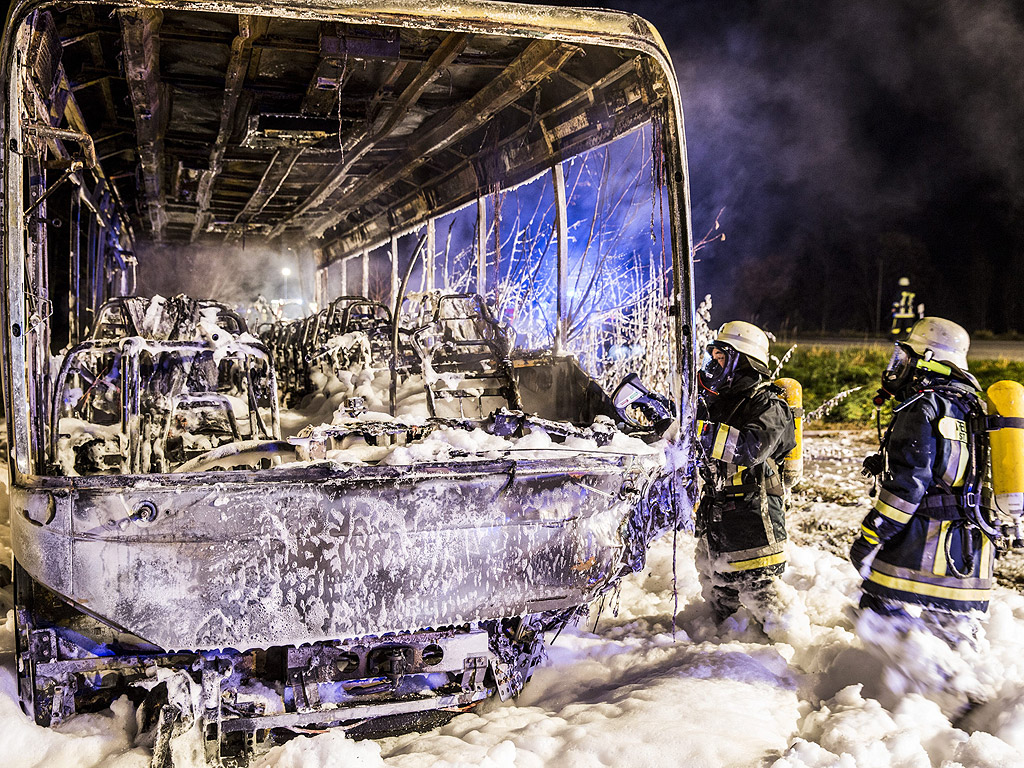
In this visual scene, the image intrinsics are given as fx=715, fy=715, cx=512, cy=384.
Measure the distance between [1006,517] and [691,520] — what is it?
140 cm

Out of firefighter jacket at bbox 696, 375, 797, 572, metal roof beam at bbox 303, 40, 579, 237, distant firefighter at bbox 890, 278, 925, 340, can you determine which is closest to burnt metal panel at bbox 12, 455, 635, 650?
firefighter jacket at bbox 696, 375, 797, 572

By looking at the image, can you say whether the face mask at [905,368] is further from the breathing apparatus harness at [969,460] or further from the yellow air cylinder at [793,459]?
the yellow air cylinder at [793,459]

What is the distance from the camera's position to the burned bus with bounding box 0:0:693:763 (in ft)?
7.81

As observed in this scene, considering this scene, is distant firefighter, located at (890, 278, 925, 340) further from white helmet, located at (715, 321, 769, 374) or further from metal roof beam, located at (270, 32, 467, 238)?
white helmet, located at (715, 321, 769, 374)

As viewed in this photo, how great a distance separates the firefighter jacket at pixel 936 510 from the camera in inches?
130

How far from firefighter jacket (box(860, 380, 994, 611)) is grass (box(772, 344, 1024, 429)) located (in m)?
7.35

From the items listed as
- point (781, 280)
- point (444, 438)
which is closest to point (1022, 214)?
point (781, 280)

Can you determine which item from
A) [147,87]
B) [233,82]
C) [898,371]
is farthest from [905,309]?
[147,87]

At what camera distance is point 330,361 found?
295 inches

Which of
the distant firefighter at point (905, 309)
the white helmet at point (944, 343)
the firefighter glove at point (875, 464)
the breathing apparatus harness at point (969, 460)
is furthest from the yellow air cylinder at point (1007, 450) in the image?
the distant firefighter at point (905, 309)

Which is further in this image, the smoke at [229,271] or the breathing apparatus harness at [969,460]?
the smoke at [229,271]

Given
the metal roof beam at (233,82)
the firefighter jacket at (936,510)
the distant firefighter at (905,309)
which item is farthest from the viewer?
the distant firefighter at (905,309)

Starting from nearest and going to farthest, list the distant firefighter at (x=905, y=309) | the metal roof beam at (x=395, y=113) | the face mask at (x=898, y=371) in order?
the face mask at (x=898, y=371), the metal roof beam at (x=395, y=113), the distant firefighter at (x=905, y=309)

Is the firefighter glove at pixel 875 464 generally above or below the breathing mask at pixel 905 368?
below
